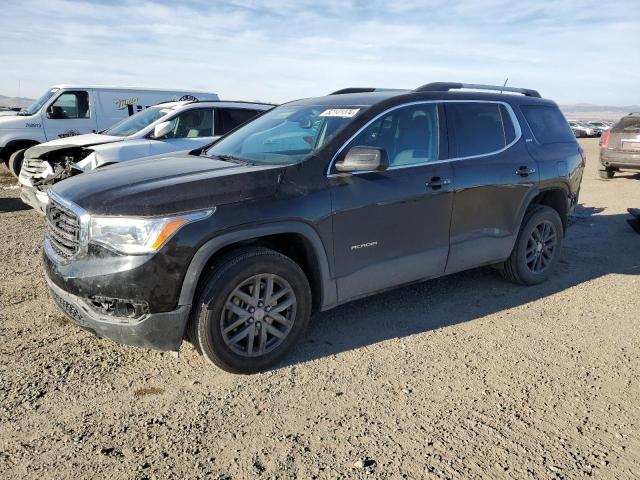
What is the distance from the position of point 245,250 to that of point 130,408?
44.8 inches

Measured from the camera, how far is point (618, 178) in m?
14.5

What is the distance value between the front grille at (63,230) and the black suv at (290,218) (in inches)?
0.8

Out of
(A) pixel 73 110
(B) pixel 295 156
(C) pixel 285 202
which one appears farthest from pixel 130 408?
(A) pixel 73 110

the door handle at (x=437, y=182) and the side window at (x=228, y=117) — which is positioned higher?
the side window at (x=228, y=117)

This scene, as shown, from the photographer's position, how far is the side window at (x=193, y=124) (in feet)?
28.5

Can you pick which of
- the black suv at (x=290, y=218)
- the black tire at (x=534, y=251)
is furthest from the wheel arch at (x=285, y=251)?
the black tire at (x=534, y=251)

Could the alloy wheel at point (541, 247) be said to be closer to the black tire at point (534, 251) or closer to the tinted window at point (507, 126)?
the black tire at point (534, 251)

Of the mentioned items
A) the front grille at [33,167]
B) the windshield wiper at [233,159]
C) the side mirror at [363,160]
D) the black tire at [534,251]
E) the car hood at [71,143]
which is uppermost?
the side mirror at [363,160]

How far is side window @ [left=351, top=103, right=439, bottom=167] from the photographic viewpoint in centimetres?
408

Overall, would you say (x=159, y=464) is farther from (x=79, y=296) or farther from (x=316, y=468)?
(x=79, y=296)

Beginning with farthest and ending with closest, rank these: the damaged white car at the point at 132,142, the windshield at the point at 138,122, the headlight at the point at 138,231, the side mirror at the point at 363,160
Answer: the windshield at the point at 138,122, the damaged white car at the point at 132,142, the side mirror at the point at 363,160, the headlight at the point at 138,231

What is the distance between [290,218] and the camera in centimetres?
349

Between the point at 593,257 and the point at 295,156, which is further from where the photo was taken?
the point at 593,257

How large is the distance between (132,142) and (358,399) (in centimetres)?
602
